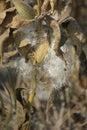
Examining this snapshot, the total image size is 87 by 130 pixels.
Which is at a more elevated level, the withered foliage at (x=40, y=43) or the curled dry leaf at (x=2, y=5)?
the curled dry leaf at (x=2, y=5)

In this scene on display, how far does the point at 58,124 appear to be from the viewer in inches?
97.4

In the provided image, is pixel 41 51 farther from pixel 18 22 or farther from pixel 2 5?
pixel 2 5

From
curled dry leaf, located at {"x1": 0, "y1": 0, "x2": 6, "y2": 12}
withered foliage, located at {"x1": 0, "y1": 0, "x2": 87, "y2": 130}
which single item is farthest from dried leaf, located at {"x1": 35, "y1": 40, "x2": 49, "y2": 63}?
curled dry leaf, located at {"x1": 0, "y1": 0, "x2": 6, "y2": 12}

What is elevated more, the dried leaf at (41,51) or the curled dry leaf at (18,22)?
the curled dry leaf at (18,22)

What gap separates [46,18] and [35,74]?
211mm

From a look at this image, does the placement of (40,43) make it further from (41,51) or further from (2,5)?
(2,5)

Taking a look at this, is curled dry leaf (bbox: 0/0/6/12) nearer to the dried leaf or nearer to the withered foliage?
the withered foliage

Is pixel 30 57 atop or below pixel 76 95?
atop

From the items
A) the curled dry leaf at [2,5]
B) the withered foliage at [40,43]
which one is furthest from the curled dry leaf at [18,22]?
the curled dry leaf at [2,5]

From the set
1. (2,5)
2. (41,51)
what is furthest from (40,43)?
(2,5)

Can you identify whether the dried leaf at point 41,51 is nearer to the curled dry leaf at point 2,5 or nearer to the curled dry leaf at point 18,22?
the curled dry leaf at point 18,22

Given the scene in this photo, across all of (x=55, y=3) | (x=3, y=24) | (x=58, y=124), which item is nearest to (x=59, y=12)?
(x=55, y=3)

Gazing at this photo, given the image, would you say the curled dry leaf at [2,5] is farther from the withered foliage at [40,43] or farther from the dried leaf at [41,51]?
the dried leaf at [41,51]

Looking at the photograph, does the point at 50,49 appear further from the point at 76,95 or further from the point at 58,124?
the point at 76,95
